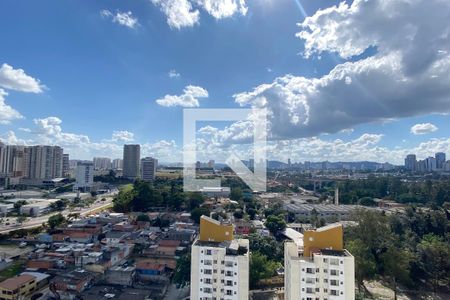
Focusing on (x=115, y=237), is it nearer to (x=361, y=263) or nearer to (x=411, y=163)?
(x=361, y=263)

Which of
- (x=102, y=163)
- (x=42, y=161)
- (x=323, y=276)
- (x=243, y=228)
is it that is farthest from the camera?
(x=102, y=163)

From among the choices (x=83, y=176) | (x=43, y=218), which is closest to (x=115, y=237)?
(x=43, y=218)

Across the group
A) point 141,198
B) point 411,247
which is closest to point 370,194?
point 411,247

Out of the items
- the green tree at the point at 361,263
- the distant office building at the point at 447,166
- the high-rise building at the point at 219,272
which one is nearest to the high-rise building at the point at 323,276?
the high-rise building at the point at 219,272

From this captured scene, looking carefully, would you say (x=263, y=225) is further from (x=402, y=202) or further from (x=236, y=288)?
(x=402, y=202)

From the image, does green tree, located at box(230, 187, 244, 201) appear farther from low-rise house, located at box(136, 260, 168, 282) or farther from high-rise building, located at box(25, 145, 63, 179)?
high-rise building, located at box(25, 145, 63, 179)
